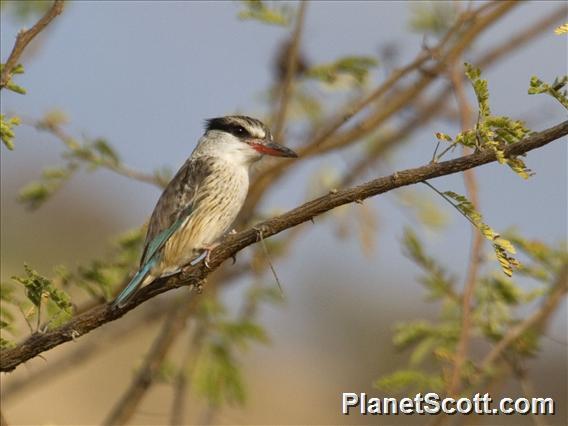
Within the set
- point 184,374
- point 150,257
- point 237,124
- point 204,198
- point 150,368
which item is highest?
point 237,124

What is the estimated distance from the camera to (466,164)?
2.81 metres

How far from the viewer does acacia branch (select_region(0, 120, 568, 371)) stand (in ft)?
9.18

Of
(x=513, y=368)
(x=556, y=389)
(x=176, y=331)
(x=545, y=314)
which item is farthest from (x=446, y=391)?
(x=556, y=389)

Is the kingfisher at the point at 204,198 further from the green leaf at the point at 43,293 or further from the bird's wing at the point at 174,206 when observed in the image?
the green leaf at the point at 43,293

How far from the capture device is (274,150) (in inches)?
189

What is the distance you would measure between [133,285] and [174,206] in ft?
2.97

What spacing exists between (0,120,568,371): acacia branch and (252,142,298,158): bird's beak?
110cm

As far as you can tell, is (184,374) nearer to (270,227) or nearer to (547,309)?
(547,309)

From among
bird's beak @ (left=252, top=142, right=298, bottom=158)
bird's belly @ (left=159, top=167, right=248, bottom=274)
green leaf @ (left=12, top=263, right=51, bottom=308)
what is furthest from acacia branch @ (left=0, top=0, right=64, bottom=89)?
bird's beak @ (left=252, top=142, right=298, bottom=158)

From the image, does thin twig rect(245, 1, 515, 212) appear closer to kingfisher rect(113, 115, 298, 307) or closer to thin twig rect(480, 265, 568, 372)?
kingfisher rect(113, 115, 298, 307)

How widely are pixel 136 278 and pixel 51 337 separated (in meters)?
0.65

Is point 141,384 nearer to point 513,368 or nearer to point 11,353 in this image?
point 11,353

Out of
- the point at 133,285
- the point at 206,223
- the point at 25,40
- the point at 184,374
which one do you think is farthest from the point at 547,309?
the point at 25,40

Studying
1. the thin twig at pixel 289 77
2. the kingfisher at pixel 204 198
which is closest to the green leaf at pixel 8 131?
the kingfisher at pixel 204 198
